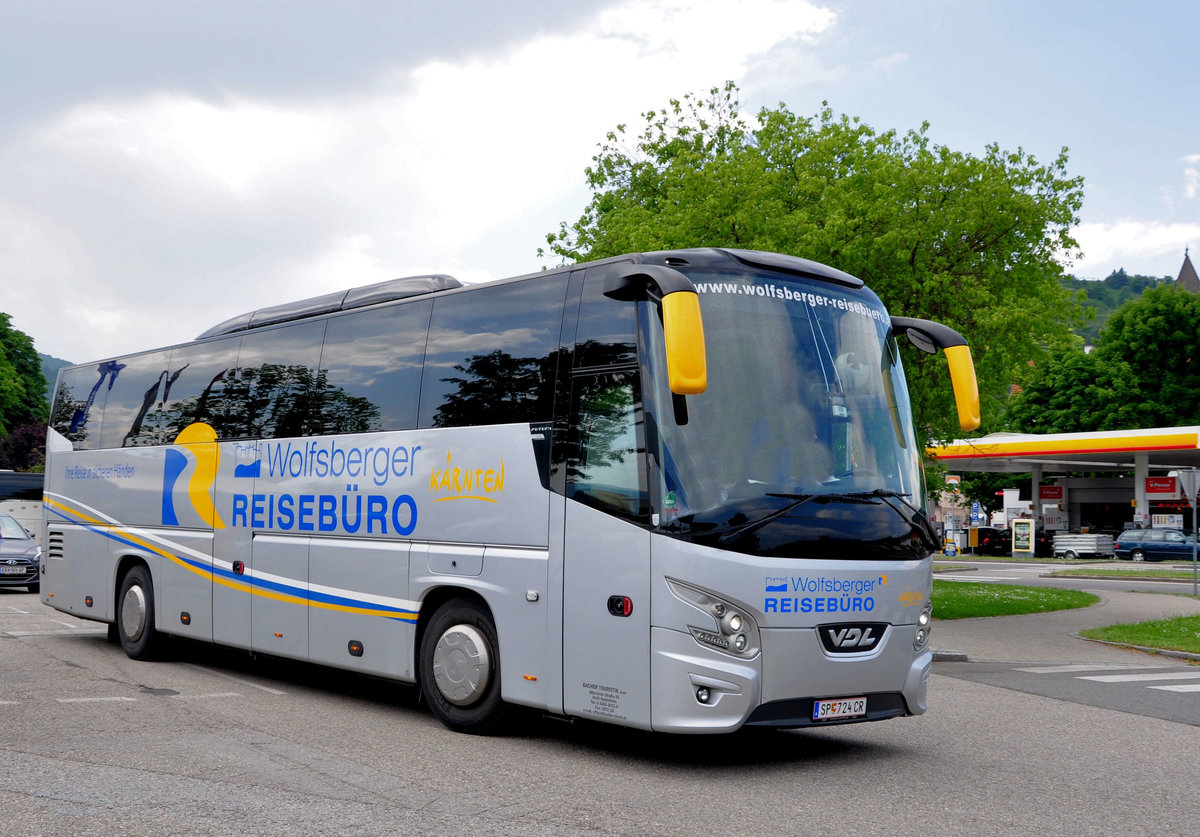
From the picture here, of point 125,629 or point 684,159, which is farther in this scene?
point 684,159

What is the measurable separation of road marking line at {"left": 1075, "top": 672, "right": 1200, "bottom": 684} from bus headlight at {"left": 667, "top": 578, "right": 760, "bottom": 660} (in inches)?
330

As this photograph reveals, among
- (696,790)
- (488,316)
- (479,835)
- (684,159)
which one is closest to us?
(479,835)

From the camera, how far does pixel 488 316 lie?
9.48m

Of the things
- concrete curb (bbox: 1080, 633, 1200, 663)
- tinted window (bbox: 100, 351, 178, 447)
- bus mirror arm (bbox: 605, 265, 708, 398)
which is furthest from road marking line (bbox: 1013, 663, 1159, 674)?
tinted window (bbox: 100, 351, 178, 447)

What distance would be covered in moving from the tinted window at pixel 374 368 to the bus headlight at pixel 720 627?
3.39 metres

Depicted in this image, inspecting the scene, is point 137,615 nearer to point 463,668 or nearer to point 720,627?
point 463,668

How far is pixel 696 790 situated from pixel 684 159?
17.8 metres

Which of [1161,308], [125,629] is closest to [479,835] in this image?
[125,629]

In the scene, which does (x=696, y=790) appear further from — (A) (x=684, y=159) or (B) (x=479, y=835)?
(A) (x=684, y=159)

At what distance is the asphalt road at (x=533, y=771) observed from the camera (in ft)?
20.6

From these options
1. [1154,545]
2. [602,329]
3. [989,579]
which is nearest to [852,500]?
[602,329]

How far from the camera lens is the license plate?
7645mm

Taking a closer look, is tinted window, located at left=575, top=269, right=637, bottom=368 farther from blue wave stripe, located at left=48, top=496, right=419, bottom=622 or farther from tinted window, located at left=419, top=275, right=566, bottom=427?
blue wave stripe, located at left=48, top=496, right=419, bottom=622

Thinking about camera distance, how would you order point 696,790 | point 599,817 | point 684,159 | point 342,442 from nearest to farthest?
point 599,817 → point 696,790 → point 342,442 → point 684,159
